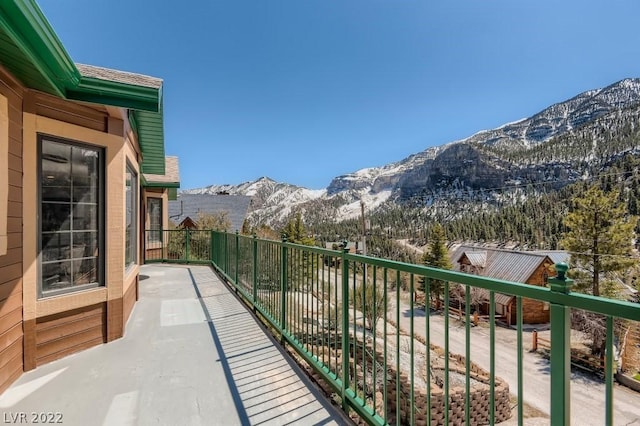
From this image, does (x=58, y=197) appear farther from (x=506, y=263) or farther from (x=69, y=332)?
(x=506, y=263)

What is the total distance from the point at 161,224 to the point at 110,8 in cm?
671

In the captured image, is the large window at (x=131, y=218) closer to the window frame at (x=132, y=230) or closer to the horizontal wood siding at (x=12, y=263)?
the window frame at (x=132, y=230)

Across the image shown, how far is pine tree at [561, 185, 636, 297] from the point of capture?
15.2 meters

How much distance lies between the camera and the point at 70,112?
3.20 meters

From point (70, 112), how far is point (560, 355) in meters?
4.25

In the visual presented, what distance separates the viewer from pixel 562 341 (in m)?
1.05

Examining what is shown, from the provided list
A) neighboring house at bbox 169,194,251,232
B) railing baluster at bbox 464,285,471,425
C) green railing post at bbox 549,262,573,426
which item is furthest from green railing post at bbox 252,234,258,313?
neighboring house at bbox 169,194,251,232

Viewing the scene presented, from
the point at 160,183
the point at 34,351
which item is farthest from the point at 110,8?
the point at 34,351

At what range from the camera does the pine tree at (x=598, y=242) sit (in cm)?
1519

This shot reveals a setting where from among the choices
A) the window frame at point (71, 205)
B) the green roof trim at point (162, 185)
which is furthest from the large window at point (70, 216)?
the green roof trim at point (162, 185)

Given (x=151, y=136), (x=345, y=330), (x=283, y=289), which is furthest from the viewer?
(x=151, y=136)

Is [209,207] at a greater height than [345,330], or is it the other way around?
[209,207]

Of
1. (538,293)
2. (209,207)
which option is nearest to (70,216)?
(538,293)

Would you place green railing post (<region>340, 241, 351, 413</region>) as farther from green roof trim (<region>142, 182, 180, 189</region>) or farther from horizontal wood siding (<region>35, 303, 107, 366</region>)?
green roof trim (<region>142, 182, 180, 189</region>)
